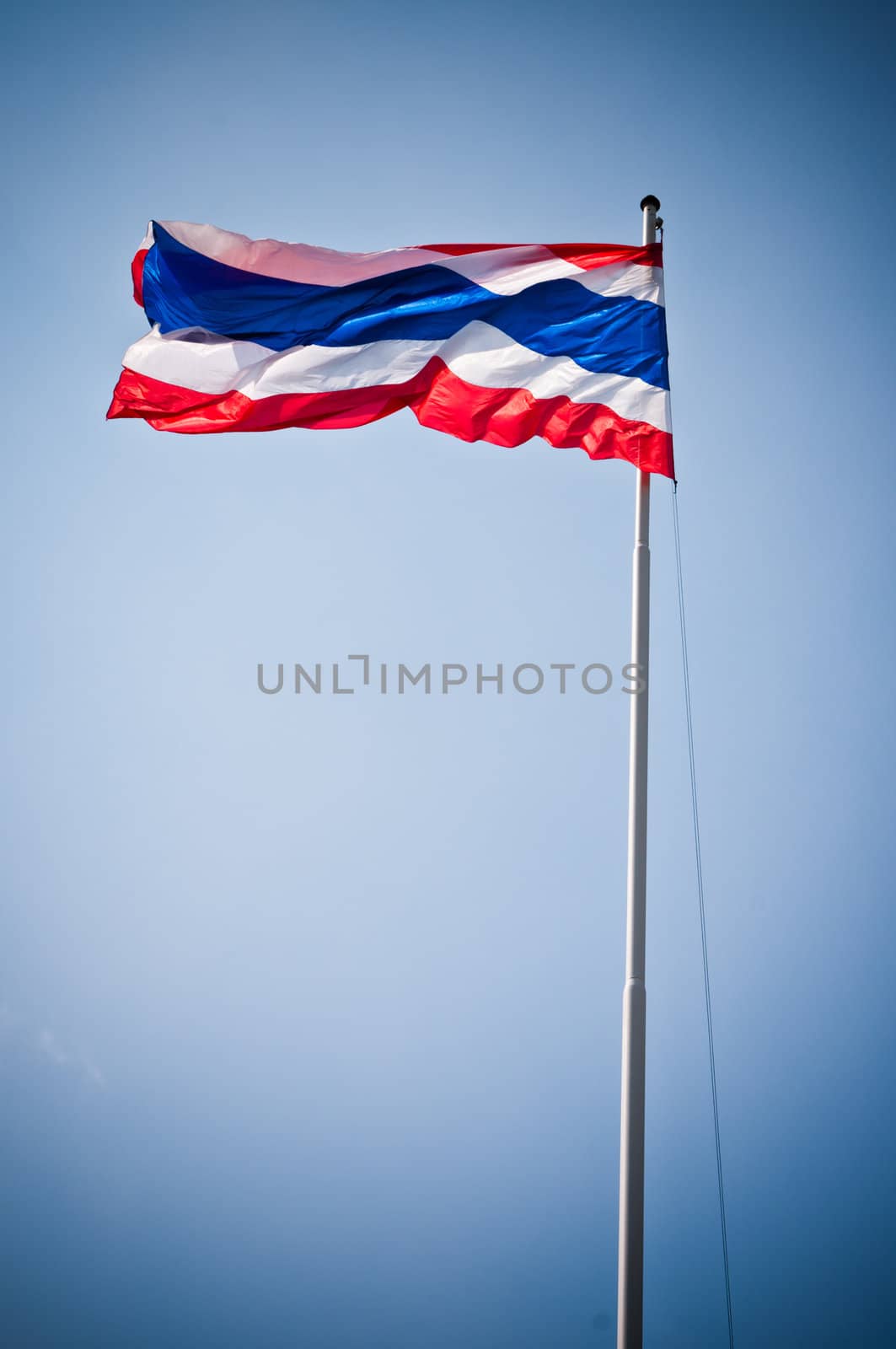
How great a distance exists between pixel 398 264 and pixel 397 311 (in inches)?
26.9

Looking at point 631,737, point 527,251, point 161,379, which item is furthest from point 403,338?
point 631,737

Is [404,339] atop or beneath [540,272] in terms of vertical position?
beneath

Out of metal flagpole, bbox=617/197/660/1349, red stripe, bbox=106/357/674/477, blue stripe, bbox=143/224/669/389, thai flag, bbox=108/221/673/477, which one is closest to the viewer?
metal flagpole, bbox=617/197/660/1349

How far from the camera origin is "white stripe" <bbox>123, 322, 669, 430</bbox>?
1304 centimetres

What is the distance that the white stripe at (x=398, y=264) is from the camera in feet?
43.5

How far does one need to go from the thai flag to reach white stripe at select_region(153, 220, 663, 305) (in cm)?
2

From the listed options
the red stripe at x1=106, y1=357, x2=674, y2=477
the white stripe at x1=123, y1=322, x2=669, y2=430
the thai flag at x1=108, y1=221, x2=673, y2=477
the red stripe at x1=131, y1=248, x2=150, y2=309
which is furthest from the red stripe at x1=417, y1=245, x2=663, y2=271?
the red stripe at x1=131, y1=248, x2=150, y2=309

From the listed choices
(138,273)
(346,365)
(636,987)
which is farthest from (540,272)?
(636,987)

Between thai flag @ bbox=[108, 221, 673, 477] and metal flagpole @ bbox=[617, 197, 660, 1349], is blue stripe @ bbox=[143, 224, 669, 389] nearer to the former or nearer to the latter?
thai flag @ bbox=[108, 221, 673, 477]

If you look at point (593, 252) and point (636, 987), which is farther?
point (593, 252)

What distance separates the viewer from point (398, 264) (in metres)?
14.1

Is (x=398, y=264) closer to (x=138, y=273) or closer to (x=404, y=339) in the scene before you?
(x=404, y=339)

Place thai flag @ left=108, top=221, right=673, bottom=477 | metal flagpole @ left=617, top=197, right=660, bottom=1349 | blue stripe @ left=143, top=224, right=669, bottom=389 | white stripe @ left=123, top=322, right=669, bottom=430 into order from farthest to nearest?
white stripe @ left=123, top=322, right=669, bottom=430 < blue stripe @ left=143, top=224, right=669, bottom=389 < thai flag @ left=108, top=221, right=673, bottom=477 < metal flagpole @ left=617, top=197, right=660, bottom=1349

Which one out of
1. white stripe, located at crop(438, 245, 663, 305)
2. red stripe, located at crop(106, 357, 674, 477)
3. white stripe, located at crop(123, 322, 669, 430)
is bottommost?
red stripe, located at crop(106, 357, 674, 477)
